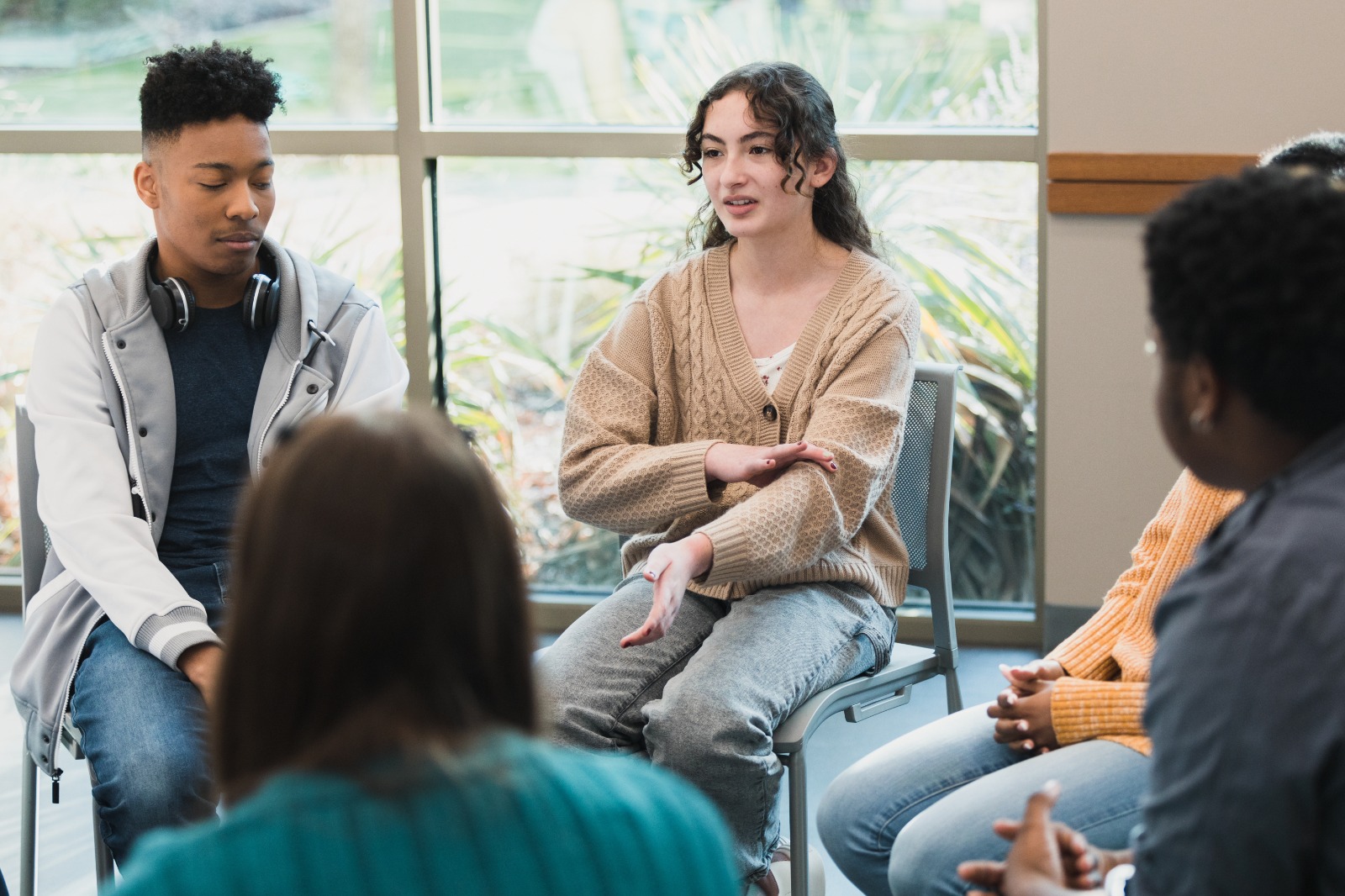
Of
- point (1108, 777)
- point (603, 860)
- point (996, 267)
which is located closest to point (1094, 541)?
point (996, 267)

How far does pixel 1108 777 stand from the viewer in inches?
57.3

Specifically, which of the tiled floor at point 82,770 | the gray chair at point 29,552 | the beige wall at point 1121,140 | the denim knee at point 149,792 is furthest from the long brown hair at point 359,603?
the beige wall at point 1121,140

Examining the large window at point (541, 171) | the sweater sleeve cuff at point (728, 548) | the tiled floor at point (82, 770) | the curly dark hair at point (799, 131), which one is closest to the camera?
the sweater sleeve cuff at point (728, 548)

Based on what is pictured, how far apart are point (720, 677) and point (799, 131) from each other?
87cm

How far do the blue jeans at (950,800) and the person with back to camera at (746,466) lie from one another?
5.6 inches

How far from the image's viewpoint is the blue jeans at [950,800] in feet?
4.71

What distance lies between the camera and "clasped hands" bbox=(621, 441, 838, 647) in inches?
68.0

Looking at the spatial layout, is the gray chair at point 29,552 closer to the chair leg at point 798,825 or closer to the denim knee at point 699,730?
the denim knee at point 699,730

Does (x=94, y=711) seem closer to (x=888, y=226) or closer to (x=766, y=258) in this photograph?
(x=766, y=258)

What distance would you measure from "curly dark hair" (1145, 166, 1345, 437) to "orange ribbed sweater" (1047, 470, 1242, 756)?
22.8 inches

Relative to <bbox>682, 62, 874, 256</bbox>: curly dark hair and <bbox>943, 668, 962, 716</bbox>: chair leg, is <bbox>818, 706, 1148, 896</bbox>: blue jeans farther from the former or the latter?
<bbox>682, 62, 874, 256</bbox>: curly dark hair

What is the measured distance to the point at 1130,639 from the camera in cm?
166

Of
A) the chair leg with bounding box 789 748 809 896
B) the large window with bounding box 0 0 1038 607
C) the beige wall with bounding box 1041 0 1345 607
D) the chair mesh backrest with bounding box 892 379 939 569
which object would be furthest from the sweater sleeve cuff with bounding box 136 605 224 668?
the beige wall with bounding box 1041 0 1345 607

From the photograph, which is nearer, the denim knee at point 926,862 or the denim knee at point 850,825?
the denim knee at point 926,862
